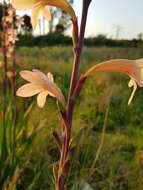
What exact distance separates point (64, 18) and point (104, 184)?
77.0 ft

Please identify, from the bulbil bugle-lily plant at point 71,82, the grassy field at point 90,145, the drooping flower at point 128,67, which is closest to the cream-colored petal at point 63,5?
the bulbil bugle-lily plant at point 71,82

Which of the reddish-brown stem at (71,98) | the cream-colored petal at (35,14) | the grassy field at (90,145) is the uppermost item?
the cream-colored petal at (35,14)

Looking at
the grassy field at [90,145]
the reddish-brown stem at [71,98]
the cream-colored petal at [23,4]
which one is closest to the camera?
the reddish-brown stem at [71,98]

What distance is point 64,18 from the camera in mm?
24812

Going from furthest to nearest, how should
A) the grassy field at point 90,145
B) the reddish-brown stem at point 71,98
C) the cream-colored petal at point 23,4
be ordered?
the grassy field at point 90,145
the cream-colored petal at point 23,4
the reddish-brown stem at point 71,98

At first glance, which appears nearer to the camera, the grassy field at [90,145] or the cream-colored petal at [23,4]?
the cream-colored petal at [23,4]

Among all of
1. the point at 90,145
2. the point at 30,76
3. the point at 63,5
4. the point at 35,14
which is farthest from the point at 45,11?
the point at 90,145

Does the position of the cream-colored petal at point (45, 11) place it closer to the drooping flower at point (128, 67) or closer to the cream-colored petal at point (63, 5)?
the cream-colored petal at point (63, 5)

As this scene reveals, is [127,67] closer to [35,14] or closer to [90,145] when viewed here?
[35,14]

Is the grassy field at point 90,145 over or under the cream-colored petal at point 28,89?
under

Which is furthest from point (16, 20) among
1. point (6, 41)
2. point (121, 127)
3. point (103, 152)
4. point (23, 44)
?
point (23, 44)

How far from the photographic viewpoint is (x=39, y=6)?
0.90 m

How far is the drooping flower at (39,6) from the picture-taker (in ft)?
2.64

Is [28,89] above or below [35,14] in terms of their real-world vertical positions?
below
